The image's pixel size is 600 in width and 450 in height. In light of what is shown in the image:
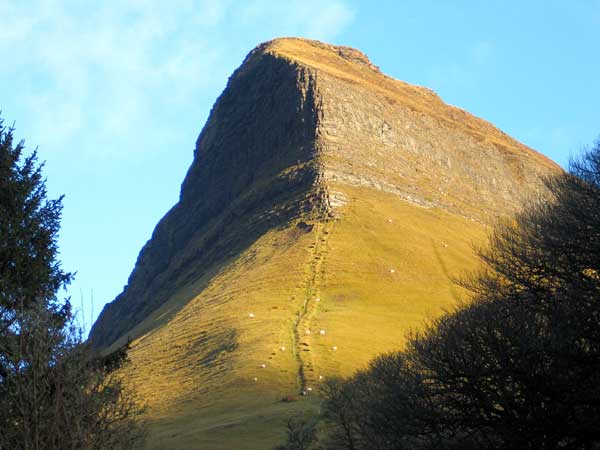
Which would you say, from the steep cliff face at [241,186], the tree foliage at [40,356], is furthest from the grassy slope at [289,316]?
the tree foliage at [40,356]

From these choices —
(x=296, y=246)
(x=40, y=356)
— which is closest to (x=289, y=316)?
(x=296, y=246)

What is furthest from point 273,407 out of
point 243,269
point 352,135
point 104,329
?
point 104,329

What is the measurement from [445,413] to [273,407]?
34253 mm

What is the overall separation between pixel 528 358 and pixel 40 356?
16.8m

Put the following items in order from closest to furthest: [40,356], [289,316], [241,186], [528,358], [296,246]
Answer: [40,356] < [528,358] < [289,316] < [296,246] < [241,186]

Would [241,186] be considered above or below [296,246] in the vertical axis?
above

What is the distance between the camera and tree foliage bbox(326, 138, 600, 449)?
26609mm

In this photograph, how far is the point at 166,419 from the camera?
6775 centimetres

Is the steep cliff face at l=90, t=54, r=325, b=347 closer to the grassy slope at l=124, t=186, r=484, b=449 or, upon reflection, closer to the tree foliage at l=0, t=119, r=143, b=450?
the grassy slope at l=124, t=186, r=484, b=449

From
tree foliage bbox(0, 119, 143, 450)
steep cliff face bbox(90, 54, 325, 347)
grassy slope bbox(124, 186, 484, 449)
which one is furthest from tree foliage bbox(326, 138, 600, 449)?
steep cliff face bbox(90, 54, 325, 347)

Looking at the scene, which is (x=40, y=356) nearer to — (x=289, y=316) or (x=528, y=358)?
(x=528, y=358)

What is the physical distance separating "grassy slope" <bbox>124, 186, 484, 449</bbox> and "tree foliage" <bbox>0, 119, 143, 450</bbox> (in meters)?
30.9

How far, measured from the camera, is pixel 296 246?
371ft

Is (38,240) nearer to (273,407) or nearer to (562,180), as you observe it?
(562,180)
